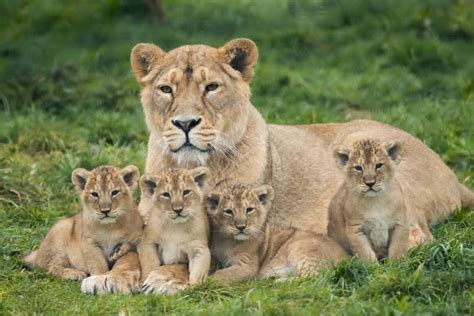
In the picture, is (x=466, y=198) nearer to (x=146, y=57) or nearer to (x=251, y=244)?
(x=251, y=244)

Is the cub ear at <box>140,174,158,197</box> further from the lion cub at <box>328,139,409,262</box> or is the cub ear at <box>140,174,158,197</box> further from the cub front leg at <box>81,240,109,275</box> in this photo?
the lion cub at <box>328,139,409,262</box>

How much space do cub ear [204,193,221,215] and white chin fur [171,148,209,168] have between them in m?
0.32

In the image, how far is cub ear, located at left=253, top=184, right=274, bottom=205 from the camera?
9.17 m

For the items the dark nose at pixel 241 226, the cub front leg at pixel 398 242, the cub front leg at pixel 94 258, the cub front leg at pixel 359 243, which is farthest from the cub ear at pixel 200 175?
the cub front leg at pixel 398 242

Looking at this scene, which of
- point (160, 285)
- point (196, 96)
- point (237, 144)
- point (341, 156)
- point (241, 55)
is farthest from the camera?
point (241, 55)


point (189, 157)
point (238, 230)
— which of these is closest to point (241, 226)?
point (238, 230)

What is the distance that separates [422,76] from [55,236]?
7939 millimetres

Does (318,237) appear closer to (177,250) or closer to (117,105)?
(177,250)

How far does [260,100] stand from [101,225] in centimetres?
661

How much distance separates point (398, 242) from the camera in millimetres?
9141

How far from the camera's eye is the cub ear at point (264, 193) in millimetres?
9168

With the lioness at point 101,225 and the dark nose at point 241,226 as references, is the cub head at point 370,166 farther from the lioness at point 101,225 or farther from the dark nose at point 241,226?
the lioness at point 101,225

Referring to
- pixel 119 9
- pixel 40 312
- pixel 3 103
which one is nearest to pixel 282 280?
pixel 40 312

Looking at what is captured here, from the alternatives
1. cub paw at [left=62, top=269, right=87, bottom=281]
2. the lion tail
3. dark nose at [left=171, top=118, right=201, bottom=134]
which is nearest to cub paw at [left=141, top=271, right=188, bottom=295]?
cub paw at [left=62, top=269, right=87, bottom=281]
